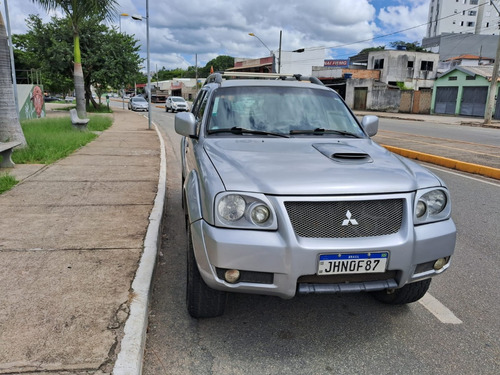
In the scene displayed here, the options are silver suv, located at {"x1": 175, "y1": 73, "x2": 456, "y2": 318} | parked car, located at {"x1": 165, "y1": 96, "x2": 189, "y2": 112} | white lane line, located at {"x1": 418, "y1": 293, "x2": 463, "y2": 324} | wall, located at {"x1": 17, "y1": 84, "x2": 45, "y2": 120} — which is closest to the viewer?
silver suv, located at {"x1": 175, "y1": 73, "x2": 456, "y2": 318}

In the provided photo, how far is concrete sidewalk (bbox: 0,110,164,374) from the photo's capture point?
2557 mm

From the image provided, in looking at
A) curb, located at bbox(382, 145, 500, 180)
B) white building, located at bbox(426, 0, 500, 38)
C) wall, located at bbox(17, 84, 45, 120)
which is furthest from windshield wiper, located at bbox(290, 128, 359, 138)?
white building, located at bbox(426, 0, 500, 38)

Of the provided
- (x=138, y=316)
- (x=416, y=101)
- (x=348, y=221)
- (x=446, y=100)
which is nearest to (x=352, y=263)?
(x=348, y=221)

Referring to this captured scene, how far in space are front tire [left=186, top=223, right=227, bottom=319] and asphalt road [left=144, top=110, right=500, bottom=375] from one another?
133 mm

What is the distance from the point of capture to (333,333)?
302 centimetres

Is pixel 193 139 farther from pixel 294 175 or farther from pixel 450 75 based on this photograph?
pixel 450 75

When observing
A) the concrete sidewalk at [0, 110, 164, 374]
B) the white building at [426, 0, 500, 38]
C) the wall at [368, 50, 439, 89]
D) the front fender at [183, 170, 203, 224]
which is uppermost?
the white building at [426, 0, 500, 38]

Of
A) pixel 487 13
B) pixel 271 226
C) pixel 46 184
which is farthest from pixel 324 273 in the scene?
pixel 487 13

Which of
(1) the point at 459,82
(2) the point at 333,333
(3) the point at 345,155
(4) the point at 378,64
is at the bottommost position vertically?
(2) the point at 333,333

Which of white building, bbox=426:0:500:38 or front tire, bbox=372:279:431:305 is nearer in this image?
front tire, bbox=372:279:431:305

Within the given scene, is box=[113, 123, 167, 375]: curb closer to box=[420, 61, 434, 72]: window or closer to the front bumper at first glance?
the front bumper

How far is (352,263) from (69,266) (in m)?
2.55

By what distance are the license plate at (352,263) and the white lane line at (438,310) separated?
1011 millimetres

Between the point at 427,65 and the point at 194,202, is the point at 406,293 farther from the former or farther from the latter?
the point at 427,65
